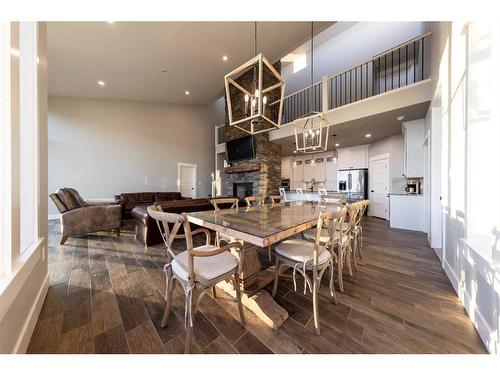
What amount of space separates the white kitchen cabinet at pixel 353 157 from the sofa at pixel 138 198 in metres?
6.16

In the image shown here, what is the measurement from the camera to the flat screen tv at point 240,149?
5758 mm

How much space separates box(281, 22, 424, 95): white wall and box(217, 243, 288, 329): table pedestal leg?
6.25 metres

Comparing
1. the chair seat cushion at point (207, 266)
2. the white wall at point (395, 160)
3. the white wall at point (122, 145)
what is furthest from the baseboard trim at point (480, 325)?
the white wall at point (122, 145)

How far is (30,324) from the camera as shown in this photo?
→ 124cm

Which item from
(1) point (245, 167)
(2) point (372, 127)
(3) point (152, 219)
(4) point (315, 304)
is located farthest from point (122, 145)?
(2) point (372, 127)

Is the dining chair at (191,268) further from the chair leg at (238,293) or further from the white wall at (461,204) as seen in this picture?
the white wall at (461,204)

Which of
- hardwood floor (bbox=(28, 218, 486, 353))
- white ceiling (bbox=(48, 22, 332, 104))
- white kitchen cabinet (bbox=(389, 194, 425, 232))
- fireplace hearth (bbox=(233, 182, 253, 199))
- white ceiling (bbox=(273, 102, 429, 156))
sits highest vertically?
white ceiling (bbox=(48, 22, 332, 104))

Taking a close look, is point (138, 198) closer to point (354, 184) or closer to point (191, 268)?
point (191, 268)

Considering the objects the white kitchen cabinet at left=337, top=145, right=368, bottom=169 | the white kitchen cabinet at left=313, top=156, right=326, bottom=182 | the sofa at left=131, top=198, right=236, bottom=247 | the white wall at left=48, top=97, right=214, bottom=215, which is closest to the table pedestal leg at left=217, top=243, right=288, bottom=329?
the sofa at left=131, top=198, right=236, bottom=247

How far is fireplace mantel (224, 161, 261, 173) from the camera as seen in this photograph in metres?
5.65

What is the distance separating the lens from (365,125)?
4336 mm

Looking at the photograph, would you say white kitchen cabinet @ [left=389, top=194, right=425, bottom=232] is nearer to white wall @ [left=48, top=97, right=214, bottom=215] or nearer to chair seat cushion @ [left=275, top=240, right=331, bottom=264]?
chair seat cushion @ [left=275, top=240, right=331, bottom=264]

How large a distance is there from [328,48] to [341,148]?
3460 millimetres

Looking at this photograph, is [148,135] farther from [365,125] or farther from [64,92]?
[365,125]
